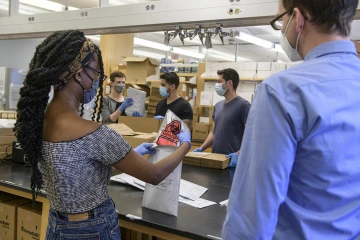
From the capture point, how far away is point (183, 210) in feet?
4.43

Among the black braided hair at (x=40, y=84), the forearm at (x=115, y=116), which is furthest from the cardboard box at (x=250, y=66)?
the black braided hair at (x=40, y=84)

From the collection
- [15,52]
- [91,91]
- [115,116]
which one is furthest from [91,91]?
[15,52]

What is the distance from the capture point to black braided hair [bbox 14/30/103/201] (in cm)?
100

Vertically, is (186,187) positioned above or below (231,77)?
below

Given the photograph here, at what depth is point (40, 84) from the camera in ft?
3.29

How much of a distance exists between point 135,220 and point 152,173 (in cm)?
25

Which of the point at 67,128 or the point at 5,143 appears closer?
the point at 67,128

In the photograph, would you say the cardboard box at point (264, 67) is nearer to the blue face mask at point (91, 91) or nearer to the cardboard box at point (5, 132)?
the cardboard box at point (5, 132)

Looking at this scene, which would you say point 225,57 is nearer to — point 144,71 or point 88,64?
point 144,71

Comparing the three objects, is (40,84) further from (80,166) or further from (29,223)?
(29,223)

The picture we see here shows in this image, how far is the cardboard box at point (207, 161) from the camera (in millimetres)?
2277

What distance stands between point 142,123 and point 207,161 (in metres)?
0.92

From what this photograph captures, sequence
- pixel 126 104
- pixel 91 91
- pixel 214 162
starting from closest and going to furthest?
pixel 91 91
pixel 214 162
pixel 126 104

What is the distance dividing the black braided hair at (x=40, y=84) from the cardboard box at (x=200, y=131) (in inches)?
159
